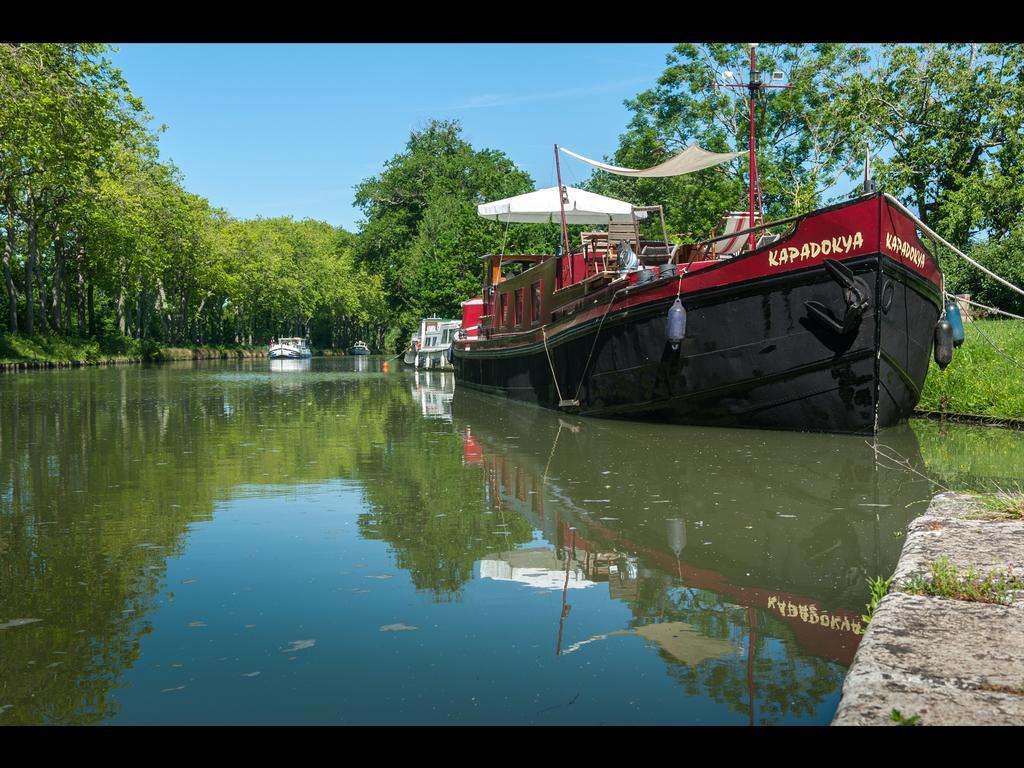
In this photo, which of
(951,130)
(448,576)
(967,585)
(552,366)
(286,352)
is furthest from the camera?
(286,352)

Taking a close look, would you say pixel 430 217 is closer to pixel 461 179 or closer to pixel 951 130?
pixel 461 179

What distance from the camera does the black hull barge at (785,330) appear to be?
11.3 m

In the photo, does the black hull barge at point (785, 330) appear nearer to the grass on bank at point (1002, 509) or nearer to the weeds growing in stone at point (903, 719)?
the grass on bank at point (1002, 509)

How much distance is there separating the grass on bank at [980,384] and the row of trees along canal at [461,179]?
31.0 feet

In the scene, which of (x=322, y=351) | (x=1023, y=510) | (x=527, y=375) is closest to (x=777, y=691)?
(x=1023, y=510)

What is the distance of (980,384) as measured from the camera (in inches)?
559

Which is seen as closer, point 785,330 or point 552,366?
point 785,330

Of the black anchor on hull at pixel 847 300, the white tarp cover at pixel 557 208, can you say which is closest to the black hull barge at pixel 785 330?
the black anchor on hull at pixel 847 300

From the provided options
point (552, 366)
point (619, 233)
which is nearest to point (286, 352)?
point (552, 366)

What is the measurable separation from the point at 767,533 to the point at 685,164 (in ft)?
33.8

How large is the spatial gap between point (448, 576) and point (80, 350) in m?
42.7

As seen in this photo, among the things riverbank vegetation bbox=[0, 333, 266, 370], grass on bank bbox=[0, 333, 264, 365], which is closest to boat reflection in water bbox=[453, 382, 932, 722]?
riverbank vegetation bbox=[0, 333, 266, 370]

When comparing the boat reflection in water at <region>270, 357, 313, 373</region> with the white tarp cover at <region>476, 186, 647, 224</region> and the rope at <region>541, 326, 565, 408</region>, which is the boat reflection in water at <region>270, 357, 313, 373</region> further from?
the rope at <region>541, 326, 565, 408</region>
